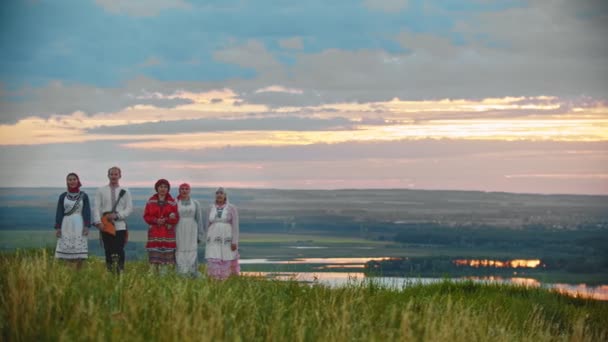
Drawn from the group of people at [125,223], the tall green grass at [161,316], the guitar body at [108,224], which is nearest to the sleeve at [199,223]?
the group of people at [125,223]

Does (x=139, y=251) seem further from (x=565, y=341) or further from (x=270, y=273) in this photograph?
(x=565, y=341)

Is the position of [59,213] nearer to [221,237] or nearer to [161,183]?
[161,183]

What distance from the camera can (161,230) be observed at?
73.4 feet

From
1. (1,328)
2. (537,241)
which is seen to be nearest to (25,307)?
(1,328)

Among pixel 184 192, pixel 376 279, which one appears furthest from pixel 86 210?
pixel 376 279

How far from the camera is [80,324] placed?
12594 mm

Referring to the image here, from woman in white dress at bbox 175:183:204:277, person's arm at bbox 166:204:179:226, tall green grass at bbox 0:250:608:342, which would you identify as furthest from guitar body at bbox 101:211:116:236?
tall green grass at bbox 0:250:608:342

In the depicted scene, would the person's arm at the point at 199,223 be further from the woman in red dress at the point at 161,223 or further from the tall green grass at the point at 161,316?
the tall green grass at the point at 161,316

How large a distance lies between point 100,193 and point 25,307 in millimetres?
9371

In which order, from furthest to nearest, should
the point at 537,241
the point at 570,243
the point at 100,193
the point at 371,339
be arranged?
the point at 537,241 < the point at 570,243 < the point at 100,193 < the point at 371,339

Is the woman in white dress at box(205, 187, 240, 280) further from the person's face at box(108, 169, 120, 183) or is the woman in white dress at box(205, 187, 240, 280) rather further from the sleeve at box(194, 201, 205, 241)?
the person's face at box(108, 169, 120, 183)

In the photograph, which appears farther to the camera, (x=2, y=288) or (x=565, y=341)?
(x=565, y=341)

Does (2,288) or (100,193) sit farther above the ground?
(100,193)

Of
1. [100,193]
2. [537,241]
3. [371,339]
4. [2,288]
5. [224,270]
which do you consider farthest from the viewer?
[537,241]
